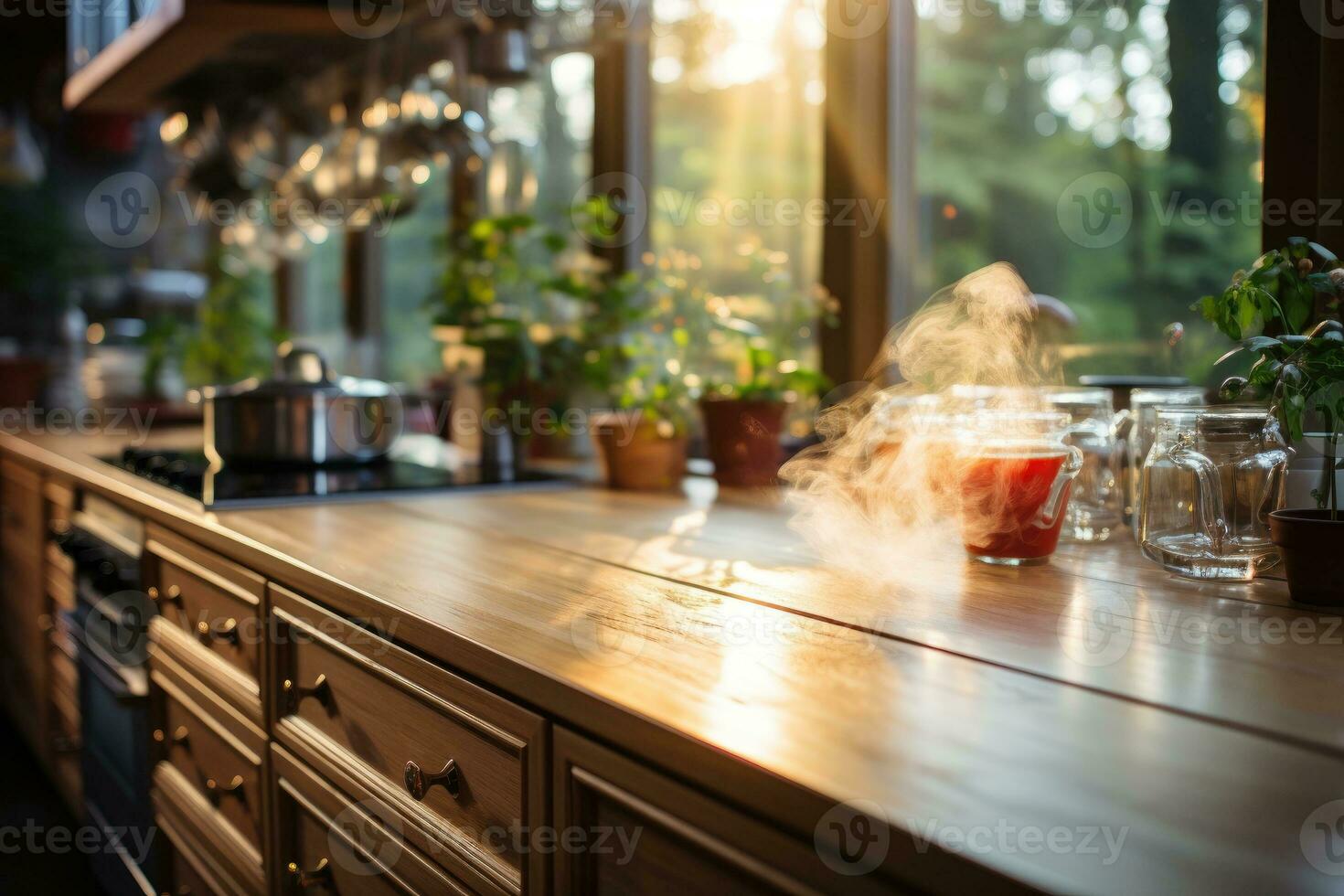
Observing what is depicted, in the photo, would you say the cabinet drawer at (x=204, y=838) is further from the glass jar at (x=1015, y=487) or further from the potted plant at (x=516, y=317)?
the glass jar at (x=1015, y=487)

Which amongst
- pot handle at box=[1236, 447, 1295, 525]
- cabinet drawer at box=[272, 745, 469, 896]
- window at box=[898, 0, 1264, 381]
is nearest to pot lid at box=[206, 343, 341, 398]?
cabinet drawer at box=[272, 745, 469, 896]

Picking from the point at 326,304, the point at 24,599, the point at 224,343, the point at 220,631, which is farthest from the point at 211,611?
the point at 326,304

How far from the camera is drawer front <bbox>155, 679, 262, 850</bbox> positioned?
→ 4.44 feet

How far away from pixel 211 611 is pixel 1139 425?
1134mm

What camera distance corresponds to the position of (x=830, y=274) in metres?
1.97

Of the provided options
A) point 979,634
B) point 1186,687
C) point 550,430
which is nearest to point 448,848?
point 979,634

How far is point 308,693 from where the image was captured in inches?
46.9

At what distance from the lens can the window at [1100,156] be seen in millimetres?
1436

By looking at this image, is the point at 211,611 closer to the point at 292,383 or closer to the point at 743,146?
the point at 292,383

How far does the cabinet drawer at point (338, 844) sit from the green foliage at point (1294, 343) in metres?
0.78

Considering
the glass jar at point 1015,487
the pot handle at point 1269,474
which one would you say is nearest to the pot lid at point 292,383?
the glass jar at point 1015,487

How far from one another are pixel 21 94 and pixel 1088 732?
583cm

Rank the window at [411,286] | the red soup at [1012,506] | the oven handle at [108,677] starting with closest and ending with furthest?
the red soup at [1012,506] < the oven handle at [108,677] < the window at [411,286]

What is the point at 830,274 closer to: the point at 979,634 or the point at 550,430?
the point at 550,430
